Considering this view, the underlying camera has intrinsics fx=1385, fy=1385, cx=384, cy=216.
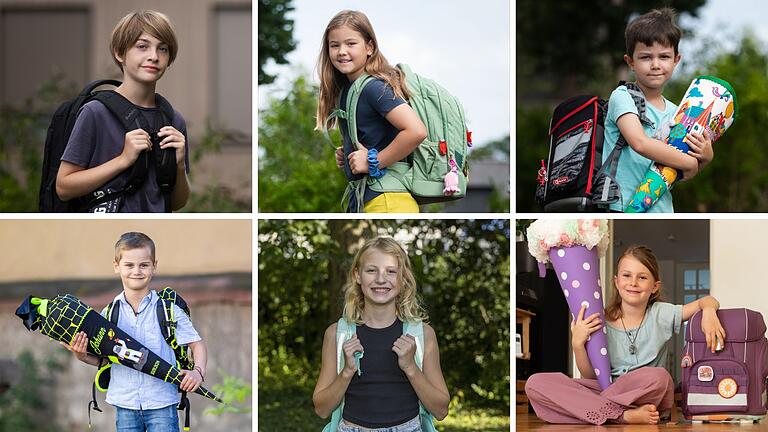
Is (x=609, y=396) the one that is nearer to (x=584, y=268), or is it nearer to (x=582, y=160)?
(x=584, y=268)

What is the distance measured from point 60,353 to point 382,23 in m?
2.98

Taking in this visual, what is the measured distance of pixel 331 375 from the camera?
396 centimetres

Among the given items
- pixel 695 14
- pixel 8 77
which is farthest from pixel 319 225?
pixel 695 14

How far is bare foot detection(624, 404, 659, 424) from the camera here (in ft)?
12.6

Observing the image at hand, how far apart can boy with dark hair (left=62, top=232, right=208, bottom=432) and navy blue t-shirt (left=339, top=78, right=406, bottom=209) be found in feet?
2.09

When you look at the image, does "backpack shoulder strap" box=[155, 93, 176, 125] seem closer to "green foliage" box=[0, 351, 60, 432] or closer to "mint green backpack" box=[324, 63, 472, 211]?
"mint green backpack" box=[324, 63, 472, 211]

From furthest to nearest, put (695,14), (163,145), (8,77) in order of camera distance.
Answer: (695,14) < (8,77) < (163,145)

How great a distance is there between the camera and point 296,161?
21.5 ft

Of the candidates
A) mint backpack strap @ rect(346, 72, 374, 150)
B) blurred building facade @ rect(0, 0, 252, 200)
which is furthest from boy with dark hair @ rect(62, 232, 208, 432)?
blurred building facade @ rect(0, 0, 252, 200)

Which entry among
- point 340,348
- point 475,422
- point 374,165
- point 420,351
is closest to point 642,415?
point 420,351

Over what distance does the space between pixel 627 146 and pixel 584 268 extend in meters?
0.37

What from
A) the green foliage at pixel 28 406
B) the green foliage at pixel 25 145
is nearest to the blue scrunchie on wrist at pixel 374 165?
the green foliage at pixel 28 406

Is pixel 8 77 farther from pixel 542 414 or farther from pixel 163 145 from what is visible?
pixel 542 414

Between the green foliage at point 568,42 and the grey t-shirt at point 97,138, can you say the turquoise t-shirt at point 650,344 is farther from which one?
the green foliage at point 568,42
